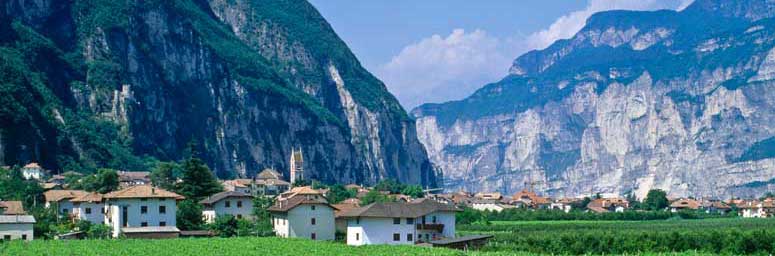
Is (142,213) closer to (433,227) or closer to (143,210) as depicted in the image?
(143,210)

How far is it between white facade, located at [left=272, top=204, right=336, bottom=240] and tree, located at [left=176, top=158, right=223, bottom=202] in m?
22.2

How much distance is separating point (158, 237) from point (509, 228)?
5309cm

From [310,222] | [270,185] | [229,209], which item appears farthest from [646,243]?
[270,185]

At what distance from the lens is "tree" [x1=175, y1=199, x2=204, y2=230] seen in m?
→ 96.1

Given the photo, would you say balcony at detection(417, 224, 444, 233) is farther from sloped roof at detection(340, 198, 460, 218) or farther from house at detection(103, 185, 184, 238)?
house at detection(103, 185, 184, 238)

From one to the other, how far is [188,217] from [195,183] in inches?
690

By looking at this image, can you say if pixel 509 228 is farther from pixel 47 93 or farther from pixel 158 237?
pixel 47 93

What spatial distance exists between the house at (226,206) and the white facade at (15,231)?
23.4 m

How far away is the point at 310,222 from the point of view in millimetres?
92688

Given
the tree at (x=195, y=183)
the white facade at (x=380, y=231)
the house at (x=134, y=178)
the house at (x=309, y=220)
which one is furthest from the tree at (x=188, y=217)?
the house at (x=134, y=178)

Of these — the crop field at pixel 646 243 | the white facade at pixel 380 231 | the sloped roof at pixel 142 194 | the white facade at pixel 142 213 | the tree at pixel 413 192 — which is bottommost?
the crop field at pixel 646 243

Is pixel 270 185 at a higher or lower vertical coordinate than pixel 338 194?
higher

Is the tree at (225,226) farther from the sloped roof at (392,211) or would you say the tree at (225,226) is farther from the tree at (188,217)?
the sloped roof at (392,211)

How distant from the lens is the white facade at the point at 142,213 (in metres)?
92.1
